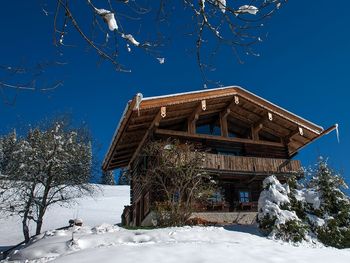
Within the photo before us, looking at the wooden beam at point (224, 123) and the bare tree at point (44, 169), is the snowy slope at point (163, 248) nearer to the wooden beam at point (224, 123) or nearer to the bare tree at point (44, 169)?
the wooden beam at point (224, 123)

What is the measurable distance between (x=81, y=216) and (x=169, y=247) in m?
28.6

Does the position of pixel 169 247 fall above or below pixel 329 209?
below

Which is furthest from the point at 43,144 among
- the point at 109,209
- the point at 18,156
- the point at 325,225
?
the point at 109,209

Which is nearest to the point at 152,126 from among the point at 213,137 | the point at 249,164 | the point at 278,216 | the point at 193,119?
the point at 193,119

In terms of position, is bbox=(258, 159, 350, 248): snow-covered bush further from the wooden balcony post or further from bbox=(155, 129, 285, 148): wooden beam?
the wooden balcony post

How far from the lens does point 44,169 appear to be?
21094 millimetres

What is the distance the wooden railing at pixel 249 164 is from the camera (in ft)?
59.2

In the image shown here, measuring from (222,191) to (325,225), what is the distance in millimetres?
7195

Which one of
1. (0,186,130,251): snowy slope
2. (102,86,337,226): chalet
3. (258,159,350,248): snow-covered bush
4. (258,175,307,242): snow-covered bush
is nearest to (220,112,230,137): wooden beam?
(102,86,337,226): chalet

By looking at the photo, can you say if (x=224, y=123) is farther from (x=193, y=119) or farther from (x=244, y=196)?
(x=244, y=196)

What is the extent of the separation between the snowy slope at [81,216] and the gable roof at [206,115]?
723 centimetres

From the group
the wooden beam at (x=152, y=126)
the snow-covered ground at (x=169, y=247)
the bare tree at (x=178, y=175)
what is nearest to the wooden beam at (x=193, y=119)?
the wooden beam at (x=152, y=126)

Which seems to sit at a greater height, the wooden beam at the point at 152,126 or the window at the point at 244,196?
the wooden beam at the point at 152,126

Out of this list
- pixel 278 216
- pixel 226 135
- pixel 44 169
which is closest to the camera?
pixel 278 216
